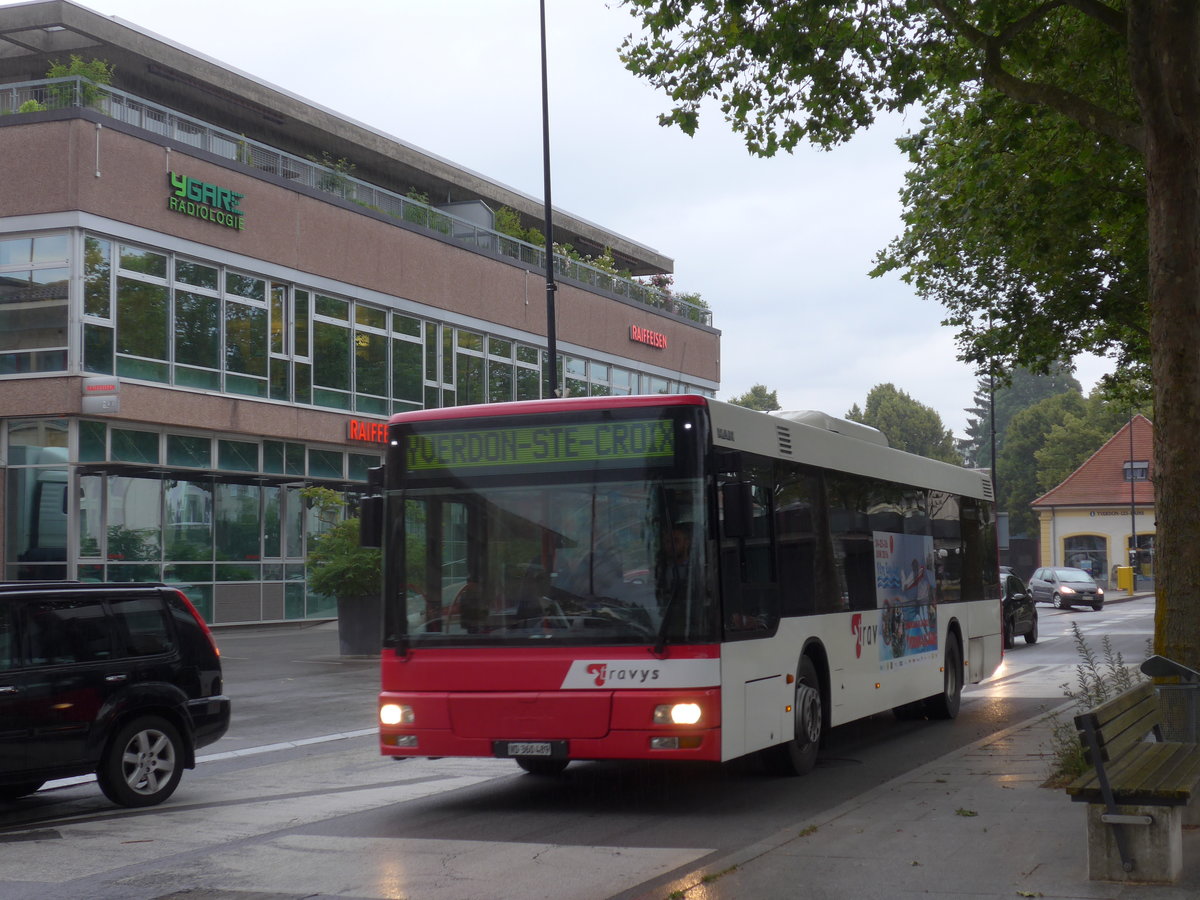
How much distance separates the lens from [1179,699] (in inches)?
355

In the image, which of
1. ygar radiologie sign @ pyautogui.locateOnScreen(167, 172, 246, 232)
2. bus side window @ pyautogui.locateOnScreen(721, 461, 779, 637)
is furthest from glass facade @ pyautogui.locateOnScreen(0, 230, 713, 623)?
bus side window @ pyautogui.locateOnScreen(721, 461, 779, 637)

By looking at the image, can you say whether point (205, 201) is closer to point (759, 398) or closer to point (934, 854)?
point (934, 854)

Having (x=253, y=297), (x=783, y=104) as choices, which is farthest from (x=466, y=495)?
(x=253, y=297)

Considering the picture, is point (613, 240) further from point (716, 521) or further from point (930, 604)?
point (716, 521)

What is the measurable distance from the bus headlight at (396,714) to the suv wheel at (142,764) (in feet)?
5.76

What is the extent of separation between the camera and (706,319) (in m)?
57.1

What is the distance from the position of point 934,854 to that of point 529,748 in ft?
9.57

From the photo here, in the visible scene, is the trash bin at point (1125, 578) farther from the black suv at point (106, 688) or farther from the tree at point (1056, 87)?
the black suv at point (106, 688)

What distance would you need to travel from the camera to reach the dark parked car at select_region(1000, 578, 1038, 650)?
3091 cm

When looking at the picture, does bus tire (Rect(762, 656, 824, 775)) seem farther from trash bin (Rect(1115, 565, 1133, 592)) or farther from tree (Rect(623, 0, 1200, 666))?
trash bin (Rect(1115, 565, 1133, 592))

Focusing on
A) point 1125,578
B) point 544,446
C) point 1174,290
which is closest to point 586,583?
point 544,446

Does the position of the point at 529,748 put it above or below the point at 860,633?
below

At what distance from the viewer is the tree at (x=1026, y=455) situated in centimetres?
11638

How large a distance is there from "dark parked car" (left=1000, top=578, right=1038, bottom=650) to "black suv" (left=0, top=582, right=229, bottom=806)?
22.6m
